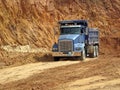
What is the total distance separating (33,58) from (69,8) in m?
17.0

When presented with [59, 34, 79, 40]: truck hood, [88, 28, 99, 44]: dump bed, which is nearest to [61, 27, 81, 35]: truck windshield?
[59, 34, 79, 40]: truck hood

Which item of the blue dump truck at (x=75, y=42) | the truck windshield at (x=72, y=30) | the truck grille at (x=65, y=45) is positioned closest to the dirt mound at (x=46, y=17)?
the blue dump truck at (x=75, y=42)

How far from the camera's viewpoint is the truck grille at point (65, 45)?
26344mm

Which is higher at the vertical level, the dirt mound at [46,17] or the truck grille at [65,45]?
the dirt mound at [46,17]

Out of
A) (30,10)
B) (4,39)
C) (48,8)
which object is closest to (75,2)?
(48,8)

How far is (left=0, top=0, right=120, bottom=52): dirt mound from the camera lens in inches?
1307

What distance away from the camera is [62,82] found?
15227mm

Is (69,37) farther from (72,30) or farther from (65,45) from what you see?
(72,30)

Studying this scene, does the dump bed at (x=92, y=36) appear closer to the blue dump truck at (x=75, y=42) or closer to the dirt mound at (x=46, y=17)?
the blue dump truck at (x=75, y=42)

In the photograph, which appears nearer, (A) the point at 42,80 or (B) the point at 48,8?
(A) the point at 42,80

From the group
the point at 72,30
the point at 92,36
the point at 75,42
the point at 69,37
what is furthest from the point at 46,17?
the point at 75,42

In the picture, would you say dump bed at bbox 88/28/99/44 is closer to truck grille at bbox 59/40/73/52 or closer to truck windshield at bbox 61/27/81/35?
truck windshield at bbox 61/27/81/35

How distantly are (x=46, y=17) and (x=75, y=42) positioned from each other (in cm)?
1251

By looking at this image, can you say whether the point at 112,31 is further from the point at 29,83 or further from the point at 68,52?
the point at 29,83
